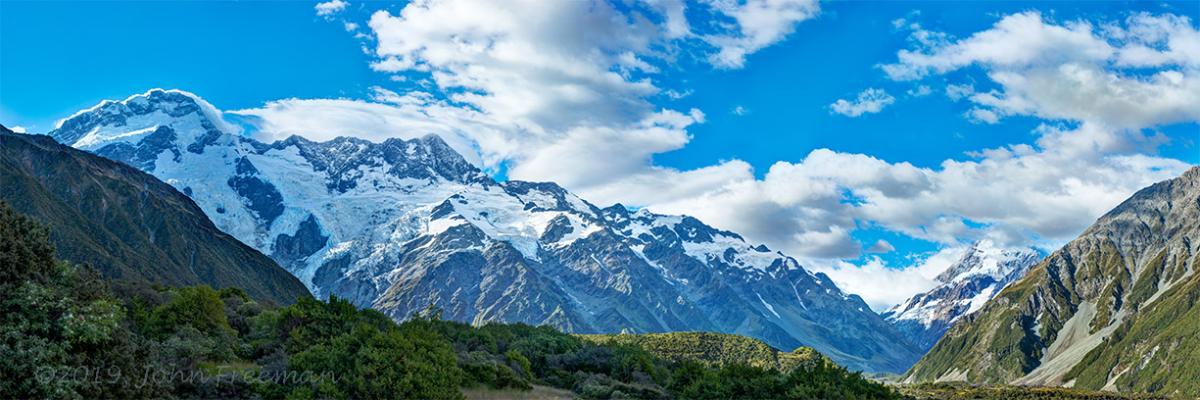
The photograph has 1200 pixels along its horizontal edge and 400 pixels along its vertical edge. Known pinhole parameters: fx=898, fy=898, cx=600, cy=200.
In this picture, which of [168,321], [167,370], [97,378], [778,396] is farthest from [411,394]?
[168,321]

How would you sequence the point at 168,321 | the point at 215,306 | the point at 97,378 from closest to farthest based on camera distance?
the point at 97,378, the point at 168,321, the point at 215,306

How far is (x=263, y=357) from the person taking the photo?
52875 mm

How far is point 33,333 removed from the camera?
92.7 feet

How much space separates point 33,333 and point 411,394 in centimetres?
1682

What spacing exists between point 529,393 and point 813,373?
58.2 feet

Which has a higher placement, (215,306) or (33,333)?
(215,306)

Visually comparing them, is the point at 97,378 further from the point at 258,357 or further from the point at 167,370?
the point at 258,357

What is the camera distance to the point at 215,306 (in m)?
64.1

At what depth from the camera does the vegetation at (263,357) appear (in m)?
28.5

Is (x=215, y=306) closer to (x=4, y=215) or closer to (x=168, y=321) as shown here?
(x=168, y=321)

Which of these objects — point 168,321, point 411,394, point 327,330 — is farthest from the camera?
point 168,321

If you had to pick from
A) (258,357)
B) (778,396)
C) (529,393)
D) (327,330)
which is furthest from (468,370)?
(778,396)

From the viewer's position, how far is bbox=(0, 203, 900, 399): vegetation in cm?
2855

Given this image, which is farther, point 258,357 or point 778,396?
point 258,357
